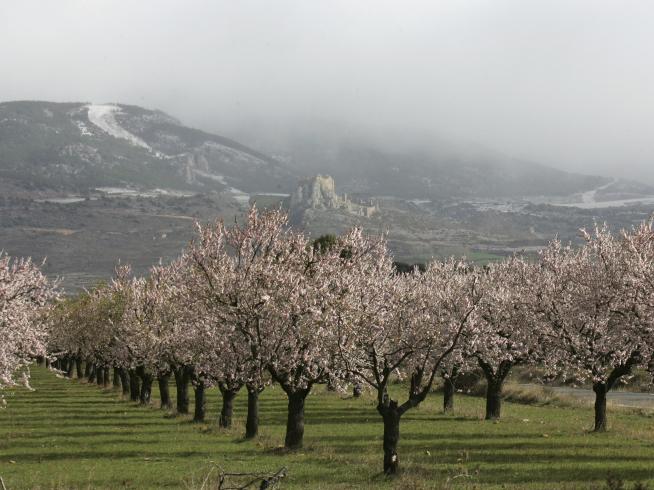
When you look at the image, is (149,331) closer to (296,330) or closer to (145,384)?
(145,384)

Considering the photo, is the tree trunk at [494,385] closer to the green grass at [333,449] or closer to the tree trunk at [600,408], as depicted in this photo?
the green grass at [333,449]

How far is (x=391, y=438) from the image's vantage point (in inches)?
1251

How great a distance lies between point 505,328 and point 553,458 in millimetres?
19480

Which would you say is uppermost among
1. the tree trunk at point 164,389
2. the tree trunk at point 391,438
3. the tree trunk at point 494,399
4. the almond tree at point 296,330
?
the almond tree at point 296,330

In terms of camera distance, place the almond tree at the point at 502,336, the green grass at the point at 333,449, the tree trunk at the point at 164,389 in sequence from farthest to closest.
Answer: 1. the tree trunk at the point at 164,389
2. the almond tree at the point at 502,336
3. the green grass at the point at 333,449

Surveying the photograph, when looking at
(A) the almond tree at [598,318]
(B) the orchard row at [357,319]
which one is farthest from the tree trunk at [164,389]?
(A) the almond tree at [598,318]

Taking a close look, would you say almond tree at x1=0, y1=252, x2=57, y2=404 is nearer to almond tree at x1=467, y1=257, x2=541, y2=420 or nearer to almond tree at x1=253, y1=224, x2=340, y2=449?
almond tree at x1=253, y1=224, x2=340, y2=449

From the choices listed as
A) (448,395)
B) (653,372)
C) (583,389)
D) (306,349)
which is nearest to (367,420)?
(448,395)

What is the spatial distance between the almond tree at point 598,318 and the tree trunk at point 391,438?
15.6 m

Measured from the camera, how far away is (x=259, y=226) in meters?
42.1

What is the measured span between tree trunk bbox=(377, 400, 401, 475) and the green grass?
0.62 metres

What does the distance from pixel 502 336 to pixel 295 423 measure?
22676 millimetres

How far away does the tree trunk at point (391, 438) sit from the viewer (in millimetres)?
31125

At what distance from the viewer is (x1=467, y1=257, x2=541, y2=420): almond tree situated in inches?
2008
